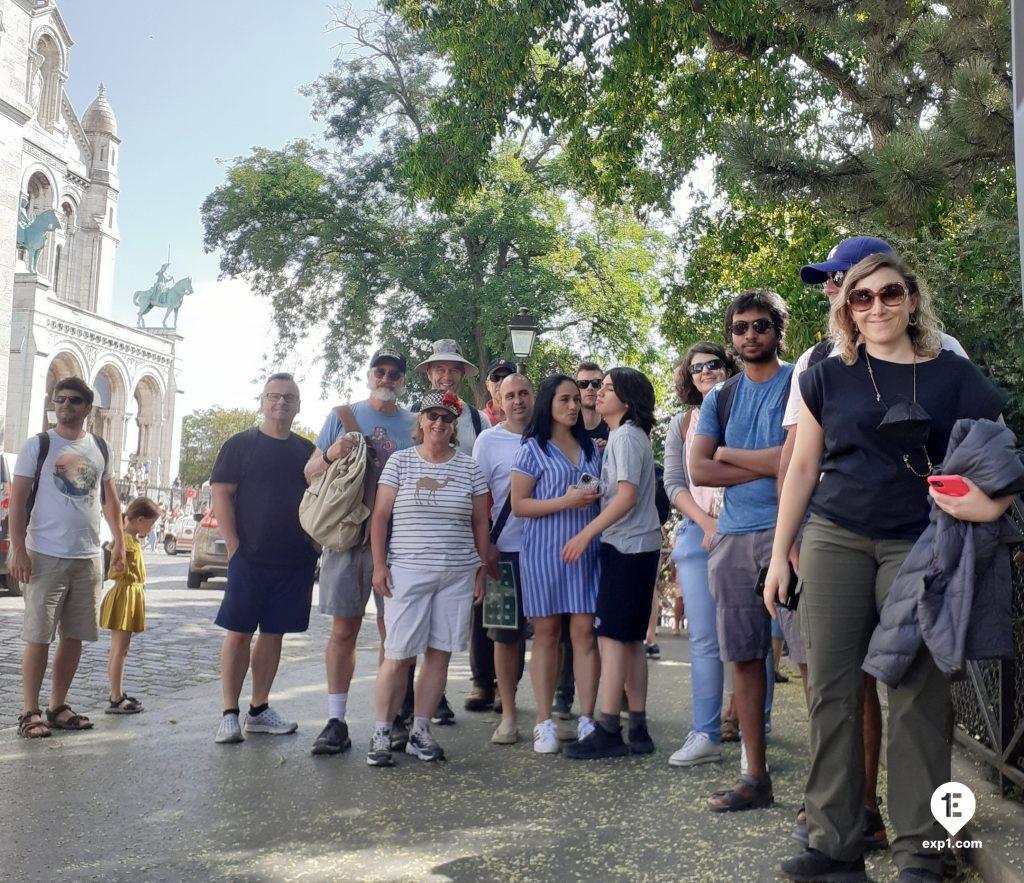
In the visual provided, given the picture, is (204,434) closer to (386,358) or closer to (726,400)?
(386,358)

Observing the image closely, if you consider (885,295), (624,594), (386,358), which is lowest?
(624,594)

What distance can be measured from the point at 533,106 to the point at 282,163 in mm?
21120

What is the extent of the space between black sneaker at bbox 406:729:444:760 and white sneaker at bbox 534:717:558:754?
1.67 feet

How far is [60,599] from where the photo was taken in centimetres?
614

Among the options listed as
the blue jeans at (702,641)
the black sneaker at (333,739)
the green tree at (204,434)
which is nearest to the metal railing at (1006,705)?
the blue jeans at (702,641)

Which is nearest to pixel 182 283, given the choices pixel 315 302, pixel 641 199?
pixel 315 302

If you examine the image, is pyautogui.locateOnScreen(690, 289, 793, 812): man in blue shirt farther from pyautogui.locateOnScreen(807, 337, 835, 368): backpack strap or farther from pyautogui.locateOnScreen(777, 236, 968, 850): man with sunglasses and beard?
pyautogui.locateOnScreen(807, 337, 835, 368): backpack strap

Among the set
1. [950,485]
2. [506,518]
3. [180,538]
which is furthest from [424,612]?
[180,538]

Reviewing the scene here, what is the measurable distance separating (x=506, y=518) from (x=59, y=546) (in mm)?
2605

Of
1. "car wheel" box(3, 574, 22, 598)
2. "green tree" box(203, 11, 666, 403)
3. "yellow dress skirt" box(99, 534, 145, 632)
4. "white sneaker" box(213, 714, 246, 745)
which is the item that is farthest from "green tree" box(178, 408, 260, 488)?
"white sneaker" box(213, 714, 246, 745)

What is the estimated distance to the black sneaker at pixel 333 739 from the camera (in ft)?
17.8

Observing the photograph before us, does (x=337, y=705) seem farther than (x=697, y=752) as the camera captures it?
Yes

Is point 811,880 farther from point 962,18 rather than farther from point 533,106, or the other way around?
point 533,106

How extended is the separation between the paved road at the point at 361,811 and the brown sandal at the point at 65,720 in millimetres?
138
